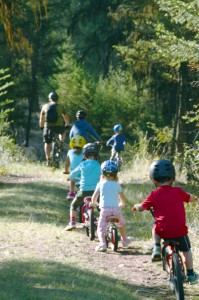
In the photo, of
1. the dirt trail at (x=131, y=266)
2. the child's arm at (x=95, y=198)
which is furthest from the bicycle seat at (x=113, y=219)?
the dirt trail at (x=131, y=266)

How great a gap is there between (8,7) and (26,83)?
24.3 metres

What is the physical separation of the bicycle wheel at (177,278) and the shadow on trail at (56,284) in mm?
541

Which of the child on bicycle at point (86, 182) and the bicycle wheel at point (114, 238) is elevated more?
the child on bicycle at point (86, 182)

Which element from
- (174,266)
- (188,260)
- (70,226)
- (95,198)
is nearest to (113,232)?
(95,198)

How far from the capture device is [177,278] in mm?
6906

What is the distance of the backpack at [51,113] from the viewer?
18.2 meters

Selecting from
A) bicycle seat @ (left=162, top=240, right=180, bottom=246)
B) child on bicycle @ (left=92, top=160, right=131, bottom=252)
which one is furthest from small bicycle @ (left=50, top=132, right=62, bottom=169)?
bicycle seat @ (left=162, top=240, right=180, bottom=246)

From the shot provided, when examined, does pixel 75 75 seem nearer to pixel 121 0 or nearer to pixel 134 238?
pixel 121 0

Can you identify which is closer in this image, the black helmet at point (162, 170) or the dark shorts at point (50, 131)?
the black helmet at point (162, 170)

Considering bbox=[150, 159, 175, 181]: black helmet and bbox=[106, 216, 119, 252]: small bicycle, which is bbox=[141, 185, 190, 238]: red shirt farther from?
bbox=[106, 216, 119, 252]: small bicycle

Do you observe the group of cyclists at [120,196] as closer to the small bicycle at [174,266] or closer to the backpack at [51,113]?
the small bicycle at [174,266]

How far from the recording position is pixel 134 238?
36.4ft

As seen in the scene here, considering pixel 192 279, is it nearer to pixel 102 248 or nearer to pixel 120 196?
pixel 102 248

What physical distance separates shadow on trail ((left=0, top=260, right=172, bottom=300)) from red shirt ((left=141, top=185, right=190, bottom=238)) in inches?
30.8
